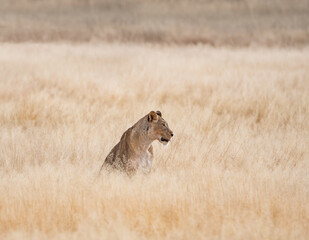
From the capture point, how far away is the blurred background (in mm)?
33812

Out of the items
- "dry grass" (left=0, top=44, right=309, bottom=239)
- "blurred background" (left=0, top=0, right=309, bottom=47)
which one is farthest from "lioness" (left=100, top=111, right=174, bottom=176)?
"blurred background" (left=0, top=0, right=309, bottom=47)

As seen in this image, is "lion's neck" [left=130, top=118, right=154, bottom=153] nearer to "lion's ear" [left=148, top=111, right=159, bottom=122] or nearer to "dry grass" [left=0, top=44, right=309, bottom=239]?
"lion's ear" [left=148, top=111, right=159, bottom=122]

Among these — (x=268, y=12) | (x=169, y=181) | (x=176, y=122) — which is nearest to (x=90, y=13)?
(x=268, y=12)

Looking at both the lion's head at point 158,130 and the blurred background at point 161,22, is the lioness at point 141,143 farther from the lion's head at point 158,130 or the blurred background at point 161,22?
the blurred background at point 161,22

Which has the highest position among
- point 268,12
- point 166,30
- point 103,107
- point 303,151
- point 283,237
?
point 268,12

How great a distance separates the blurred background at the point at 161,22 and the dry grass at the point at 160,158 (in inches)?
771

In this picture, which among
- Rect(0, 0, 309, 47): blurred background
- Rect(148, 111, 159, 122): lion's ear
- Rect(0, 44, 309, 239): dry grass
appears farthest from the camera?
Rect(0, 0, 309, 47): blurred background

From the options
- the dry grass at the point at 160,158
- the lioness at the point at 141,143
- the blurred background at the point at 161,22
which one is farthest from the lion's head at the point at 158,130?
the blurred background at the point at 161,22

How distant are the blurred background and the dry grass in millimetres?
19575

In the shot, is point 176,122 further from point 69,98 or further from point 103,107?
point 69,98

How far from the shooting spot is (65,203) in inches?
176

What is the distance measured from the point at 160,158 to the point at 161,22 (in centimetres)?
3634

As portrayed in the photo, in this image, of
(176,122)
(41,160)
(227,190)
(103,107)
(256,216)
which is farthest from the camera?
(103,107)

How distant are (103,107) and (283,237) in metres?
5.92
